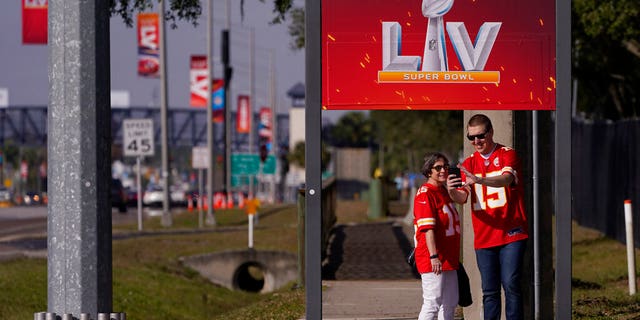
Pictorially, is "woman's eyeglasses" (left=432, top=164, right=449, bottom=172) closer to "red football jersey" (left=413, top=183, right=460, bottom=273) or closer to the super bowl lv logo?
"red football jersey" (left=413, top=183, right=460, bottom=273)

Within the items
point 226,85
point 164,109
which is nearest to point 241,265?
point 164,109

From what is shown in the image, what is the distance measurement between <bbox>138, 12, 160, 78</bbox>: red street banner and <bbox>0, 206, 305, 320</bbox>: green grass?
1219 centimetres

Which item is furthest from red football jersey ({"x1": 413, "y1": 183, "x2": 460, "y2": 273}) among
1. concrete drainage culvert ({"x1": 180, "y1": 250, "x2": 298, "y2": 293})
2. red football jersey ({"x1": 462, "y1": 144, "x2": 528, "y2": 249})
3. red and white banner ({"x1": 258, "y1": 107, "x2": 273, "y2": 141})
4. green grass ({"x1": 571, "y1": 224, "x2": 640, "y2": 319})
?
red and white banner ({"x1": 258, "y1": 107, "x2": 273, "y2": 141})

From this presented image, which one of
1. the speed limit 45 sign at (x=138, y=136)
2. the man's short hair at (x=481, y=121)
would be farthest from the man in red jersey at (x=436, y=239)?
the speed limit 45 sign at (x=138, y=136)

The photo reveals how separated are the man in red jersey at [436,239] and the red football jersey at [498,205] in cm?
22

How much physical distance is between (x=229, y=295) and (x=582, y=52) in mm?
17031

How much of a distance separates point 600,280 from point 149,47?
94.4 feet

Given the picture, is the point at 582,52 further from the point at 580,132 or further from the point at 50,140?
the point at 50,140

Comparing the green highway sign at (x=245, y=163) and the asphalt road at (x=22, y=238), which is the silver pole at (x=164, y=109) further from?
the green highway sign at (x=245, y=163)

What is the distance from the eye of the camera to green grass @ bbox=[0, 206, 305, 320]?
17.4 meters

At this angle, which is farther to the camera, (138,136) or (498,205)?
(138,136)

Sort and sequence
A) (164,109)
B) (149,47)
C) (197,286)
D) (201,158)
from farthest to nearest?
(201,158) → (149,47) → (164,109) → (197,286)

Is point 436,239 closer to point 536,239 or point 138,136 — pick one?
point 536,239

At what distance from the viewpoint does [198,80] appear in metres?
55.1
